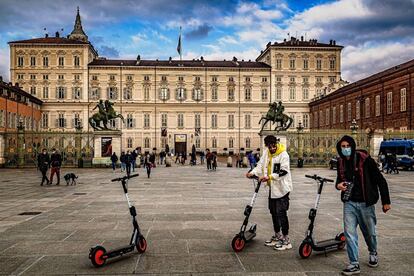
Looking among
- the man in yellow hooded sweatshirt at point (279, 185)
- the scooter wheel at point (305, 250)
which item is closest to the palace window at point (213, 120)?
the man in yellow hooded sweatshirt at point (279, 185)

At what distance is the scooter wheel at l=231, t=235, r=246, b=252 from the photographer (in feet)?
20.9

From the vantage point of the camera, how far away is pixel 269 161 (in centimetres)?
668

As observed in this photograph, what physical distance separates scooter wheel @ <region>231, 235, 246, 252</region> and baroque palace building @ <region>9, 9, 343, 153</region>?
60454mm

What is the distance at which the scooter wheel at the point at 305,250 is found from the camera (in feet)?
19.6

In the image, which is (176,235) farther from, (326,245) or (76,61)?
(76,61)

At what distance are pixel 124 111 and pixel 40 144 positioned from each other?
3583cm

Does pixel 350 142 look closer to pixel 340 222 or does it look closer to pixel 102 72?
pixel 340 222

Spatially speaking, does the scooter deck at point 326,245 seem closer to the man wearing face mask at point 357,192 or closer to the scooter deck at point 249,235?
the man wearing face mask at point 357,192

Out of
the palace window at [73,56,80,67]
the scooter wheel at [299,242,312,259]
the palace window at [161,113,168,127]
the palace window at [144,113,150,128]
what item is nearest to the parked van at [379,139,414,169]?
the scooter wheel at [299,242,312,259]

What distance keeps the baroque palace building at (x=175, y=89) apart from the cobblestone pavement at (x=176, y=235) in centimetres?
5492

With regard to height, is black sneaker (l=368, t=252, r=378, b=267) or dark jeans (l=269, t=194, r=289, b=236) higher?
dark jeans (l=269, t=194, r=289, b=236)

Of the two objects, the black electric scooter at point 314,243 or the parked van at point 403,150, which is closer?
the black electric scooter at point 314,243

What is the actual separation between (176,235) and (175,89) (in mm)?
62518

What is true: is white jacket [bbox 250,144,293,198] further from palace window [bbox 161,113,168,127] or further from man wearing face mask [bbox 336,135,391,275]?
palace window [bbox 161,113,168,127]
